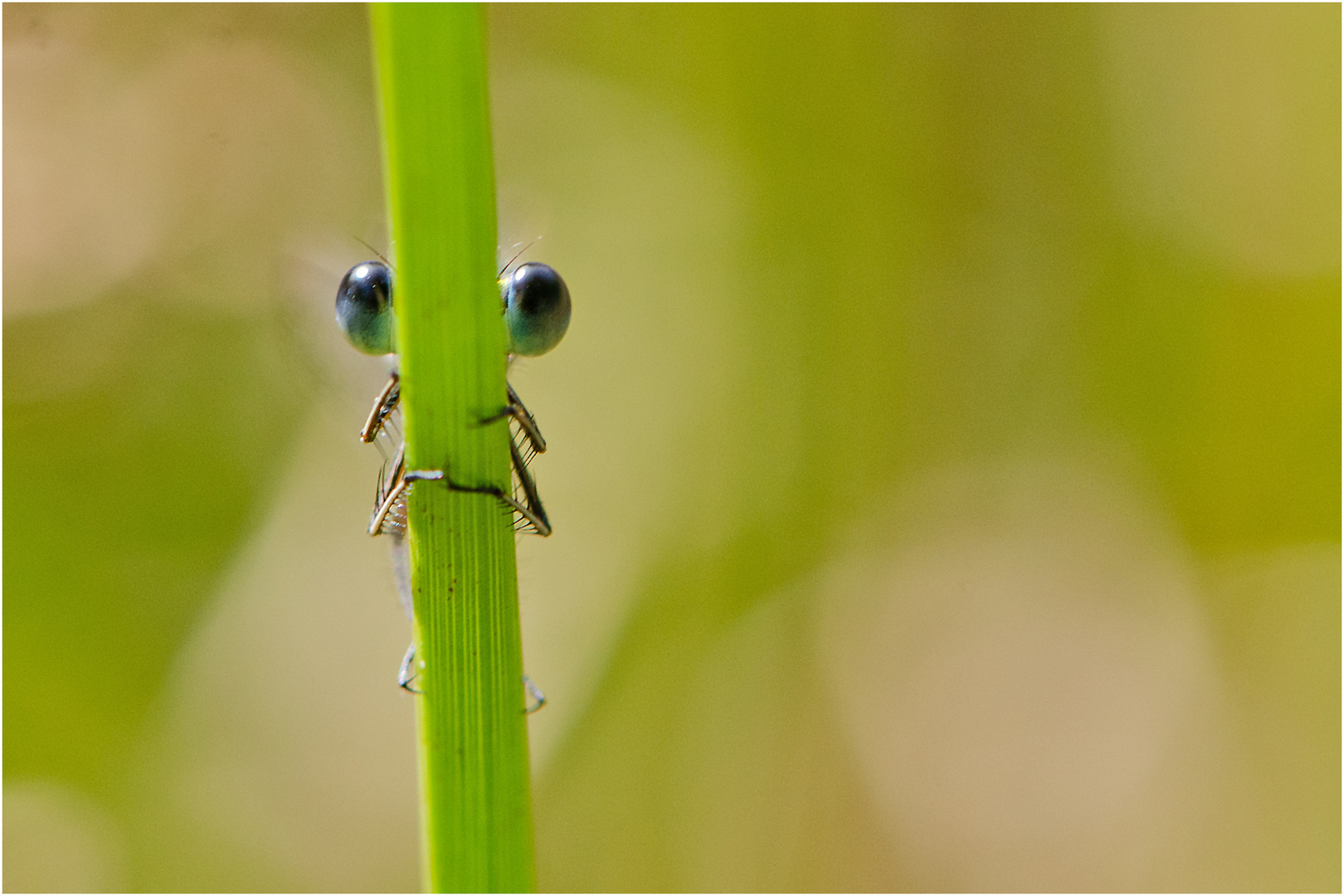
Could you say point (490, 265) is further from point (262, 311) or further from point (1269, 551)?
point (1269, 551)

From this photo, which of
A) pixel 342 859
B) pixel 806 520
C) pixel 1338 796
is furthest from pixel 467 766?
pixel 1338 796

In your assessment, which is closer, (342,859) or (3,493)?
(3,493)

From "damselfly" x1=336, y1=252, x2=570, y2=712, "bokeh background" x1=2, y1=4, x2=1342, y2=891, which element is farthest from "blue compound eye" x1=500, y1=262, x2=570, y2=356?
"bokeh background" x1=2, y1=4, x2=1342, y2=891

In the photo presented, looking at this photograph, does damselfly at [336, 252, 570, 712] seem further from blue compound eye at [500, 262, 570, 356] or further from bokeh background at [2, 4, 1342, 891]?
bokeh background at [2, 4, 1342, 891]

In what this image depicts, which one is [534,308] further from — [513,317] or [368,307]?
[368,307]

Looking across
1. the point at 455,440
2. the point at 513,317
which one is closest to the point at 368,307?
the point at 513,317

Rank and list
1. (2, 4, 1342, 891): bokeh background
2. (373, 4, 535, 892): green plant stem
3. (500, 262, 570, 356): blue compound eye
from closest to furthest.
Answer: (373, 4, 535, 892): green plant stem, (500, 262, 570, 356): blue compound eye, (2, 4, 1342, 891): bokeh background

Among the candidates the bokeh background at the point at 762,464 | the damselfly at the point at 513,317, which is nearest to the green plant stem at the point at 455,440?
the damselfly at the point at 513,317
